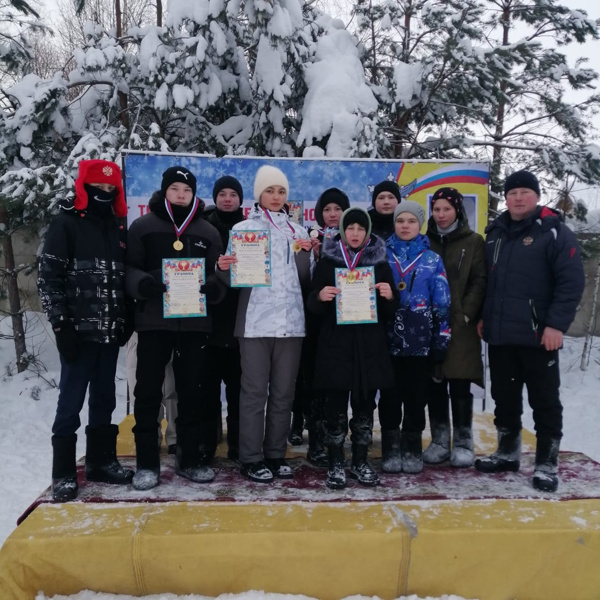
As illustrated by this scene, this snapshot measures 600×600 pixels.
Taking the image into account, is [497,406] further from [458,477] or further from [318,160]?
[318,160]

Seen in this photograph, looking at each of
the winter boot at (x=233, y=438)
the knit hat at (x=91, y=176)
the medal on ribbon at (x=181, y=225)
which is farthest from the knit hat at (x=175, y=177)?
the winter boot at (x=233, y=438)

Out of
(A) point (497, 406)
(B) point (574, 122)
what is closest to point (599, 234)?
(B) point (574, 122)

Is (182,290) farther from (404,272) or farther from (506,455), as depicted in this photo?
(506,455)

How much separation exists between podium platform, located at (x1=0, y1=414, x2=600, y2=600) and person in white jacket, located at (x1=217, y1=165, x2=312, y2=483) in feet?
1.80

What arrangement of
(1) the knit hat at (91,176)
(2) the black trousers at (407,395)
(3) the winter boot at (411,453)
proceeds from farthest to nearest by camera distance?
(3) the winter boot at (411,453)
(2) the black trousers at (407,395)
(1) the knit hat at (91,176)

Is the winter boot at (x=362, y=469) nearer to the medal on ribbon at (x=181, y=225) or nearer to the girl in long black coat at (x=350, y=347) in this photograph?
the girl in long black coat at (x=350, y=347)

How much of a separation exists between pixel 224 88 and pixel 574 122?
5.13m

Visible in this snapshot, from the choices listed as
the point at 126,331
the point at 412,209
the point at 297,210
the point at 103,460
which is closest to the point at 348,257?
the point at 412,209

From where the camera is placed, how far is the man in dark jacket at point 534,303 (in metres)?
3.02

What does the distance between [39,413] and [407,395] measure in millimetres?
5216

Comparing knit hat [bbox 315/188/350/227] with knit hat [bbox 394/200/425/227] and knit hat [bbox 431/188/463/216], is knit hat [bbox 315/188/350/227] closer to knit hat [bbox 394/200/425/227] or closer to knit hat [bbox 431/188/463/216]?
knit hat [bbox 394/200/425/227]

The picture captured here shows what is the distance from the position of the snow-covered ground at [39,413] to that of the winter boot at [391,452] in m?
2.72

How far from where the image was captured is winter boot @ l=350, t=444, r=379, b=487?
3135 millimetres

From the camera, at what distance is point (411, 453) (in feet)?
11.2
